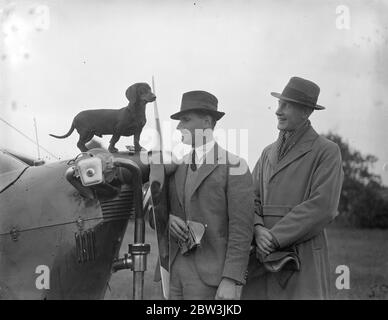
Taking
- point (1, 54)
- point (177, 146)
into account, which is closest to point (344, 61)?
point (177, 146)

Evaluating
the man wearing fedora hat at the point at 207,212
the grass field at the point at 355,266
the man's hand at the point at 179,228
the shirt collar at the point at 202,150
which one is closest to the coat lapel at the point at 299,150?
the man wearing fedora hat at the point at 207,212

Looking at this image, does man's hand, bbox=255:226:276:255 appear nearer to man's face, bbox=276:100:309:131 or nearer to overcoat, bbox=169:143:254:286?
overcoat, bbox=169:143:254:286

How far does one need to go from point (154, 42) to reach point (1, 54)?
2.34ft

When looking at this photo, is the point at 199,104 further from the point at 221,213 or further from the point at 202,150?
the point at 221,213

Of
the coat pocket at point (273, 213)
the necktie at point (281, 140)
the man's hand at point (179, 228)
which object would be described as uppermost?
the necktie at point (281, 140)

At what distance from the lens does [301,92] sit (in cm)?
260

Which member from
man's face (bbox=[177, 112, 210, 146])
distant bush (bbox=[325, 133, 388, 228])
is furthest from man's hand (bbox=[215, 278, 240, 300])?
distant bush (bbox=[325, 133, 388, 228])

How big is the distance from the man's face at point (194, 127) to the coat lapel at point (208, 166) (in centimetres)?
6

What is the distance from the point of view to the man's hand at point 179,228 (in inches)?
97.0

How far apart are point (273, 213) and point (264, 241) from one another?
0.48 feet


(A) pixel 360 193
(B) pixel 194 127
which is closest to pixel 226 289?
(B) pixel 194 127

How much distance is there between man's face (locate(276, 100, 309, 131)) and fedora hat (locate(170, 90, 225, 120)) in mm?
278

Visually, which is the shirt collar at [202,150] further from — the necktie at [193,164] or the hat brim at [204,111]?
the hat brim at [204,111]

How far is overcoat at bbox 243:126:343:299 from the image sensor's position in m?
2.51
